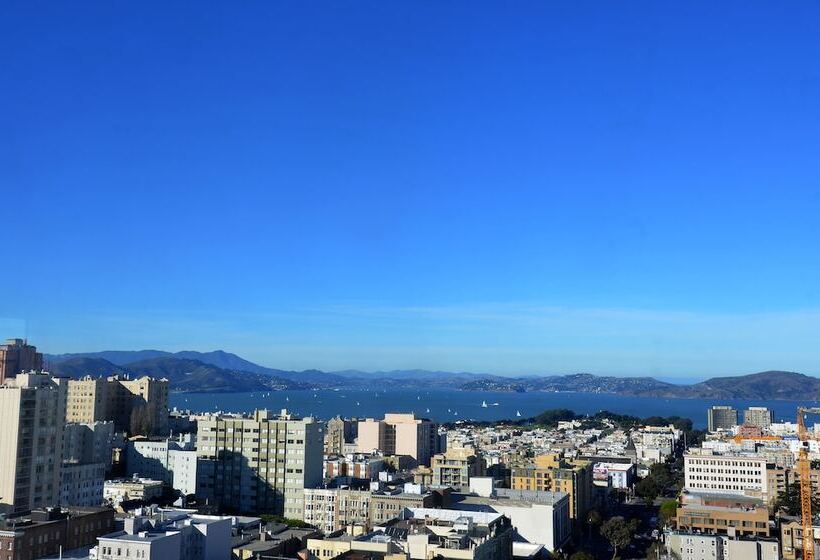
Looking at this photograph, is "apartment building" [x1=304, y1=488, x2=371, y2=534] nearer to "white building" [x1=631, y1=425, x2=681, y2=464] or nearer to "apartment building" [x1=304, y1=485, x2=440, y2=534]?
"apartment building" [x1=304, y1=485, x2=440, y2=534]

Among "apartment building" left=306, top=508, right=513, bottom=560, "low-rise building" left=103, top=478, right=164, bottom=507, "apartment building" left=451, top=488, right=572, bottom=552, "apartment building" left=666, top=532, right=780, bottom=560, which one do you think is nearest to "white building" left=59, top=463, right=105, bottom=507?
"low-rise building" left=103, top=478, right=164, bottom=507

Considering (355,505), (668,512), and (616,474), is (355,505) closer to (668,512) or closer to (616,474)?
(668,512)

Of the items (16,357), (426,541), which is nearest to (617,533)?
(426,541)

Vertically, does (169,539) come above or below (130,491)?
above

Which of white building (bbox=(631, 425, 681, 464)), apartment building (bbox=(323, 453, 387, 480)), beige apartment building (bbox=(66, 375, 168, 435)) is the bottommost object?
white building (bbox=(631, 425, 681, 464))

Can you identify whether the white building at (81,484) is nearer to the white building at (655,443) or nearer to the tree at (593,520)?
the tree at (593,520)

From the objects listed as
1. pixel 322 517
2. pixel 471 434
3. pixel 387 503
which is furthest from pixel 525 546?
pixel 471 434
